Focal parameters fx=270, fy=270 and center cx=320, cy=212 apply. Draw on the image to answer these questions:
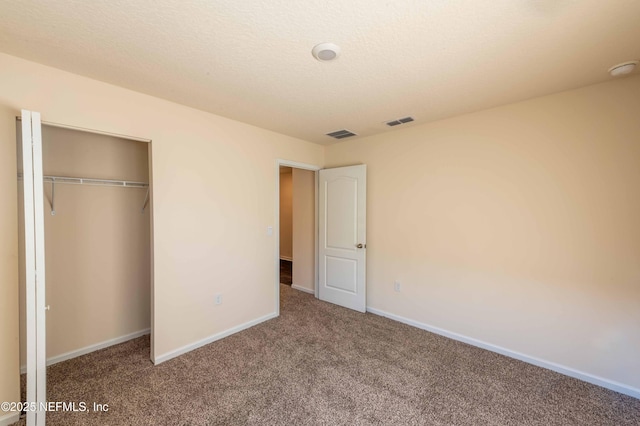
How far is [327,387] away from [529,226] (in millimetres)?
2341

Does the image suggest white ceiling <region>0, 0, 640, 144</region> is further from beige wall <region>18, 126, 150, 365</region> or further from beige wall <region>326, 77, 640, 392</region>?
beige wall <region>18, 126, 150, 365</region>

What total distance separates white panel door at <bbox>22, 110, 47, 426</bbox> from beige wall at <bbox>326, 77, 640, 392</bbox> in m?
3.26

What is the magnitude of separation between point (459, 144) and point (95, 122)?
342cm

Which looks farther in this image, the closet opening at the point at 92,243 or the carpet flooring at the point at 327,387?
the closet opening at the point at 92,243

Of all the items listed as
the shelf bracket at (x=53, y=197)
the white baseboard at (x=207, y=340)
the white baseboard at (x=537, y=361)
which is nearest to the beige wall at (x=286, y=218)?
the white baseboard at (x=207, y=340)

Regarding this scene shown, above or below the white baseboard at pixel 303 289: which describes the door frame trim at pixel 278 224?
above

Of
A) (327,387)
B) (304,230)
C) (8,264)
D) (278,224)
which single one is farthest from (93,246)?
(304,230)

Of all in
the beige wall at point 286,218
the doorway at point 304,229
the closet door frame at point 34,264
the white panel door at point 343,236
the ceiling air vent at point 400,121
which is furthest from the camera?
the beige wall at point 286,218

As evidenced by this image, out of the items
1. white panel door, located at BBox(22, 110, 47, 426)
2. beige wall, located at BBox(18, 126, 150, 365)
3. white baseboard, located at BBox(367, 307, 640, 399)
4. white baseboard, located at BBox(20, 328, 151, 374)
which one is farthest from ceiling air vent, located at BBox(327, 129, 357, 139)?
white baseboard, located at BBox(20, 328, 151, 374)

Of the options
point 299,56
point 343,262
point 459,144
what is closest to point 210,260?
point 343,262

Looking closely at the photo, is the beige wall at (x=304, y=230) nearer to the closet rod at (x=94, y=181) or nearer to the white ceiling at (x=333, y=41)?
the white ceiling at (x=333, y=41)

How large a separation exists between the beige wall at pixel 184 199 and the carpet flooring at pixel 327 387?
15.8 inches

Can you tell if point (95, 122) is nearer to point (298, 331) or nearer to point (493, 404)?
point (298, 331)

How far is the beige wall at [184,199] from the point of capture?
1.82m
